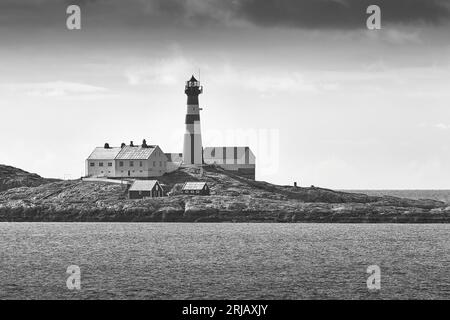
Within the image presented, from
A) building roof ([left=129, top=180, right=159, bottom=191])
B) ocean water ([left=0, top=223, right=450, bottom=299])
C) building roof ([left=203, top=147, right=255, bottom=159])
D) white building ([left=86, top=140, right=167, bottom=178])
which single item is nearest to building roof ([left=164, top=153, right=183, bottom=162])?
building roof ([left=203, top=147, right=255, bottom=159])

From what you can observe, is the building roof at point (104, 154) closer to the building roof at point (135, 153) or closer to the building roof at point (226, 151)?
the building roof at point (135, 153)

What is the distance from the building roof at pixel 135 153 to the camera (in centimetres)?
14500

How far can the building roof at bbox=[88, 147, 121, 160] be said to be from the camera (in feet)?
484

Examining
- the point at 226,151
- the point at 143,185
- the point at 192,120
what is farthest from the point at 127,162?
the point at 226,151

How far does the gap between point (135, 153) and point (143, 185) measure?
11.9 metres

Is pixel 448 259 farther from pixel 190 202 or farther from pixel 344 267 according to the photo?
pixel 190 202

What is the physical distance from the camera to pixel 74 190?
5482 inches

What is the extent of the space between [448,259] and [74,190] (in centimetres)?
7778

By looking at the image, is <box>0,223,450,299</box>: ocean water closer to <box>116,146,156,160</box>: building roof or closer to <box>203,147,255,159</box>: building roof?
<box>116,146,156,160</box>: building roof

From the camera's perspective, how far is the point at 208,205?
130 m

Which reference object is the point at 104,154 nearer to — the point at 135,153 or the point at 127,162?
the point at 127,162

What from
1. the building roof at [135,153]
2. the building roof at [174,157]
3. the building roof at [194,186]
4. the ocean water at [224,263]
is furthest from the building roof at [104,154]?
the ocean water at [224,263]
